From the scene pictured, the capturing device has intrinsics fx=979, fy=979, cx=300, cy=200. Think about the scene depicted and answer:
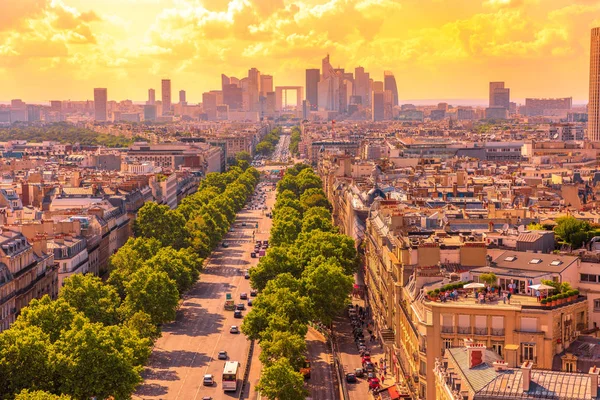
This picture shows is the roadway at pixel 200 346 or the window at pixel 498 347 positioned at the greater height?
the window at pixel 498 347

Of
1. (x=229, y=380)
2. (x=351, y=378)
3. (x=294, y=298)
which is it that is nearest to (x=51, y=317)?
(x=229, y=380)

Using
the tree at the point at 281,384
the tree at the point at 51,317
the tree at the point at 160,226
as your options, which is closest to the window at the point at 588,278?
the tree at the point at 281,384

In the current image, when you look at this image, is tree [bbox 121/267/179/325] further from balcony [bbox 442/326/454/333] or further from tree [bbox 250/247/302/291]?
balcony [bbox 442/326/454/333]

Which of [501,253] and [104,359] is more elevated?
[501,253]

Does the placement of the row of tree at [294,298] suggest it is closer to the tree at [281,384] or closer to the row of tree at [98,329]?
the tree at [281,384]

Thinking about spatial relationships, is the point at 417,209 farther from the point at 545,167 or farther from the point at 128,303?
the point at 545,167

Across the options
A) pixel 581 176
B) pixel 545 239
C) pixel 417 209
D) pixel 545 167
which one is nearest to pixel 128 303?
pixel 417 209

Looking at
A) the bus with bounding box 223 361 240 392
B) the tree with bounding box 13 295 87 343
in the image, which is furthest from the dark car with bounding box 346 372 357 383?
the tree with bounding box 13 295 87 343
